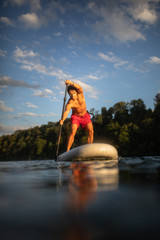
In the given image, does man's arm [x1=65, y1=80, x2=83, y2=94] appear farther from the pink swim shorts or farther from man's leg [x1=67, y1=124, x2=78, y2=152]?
man's leg [x1=67, y1=124, x2=78, y2=152]

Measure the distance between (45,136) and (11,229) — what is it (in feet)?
152

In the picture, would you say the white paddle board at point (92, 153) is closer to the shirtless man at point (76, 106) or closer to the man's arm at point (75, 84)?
the shirtless man at point (76, 106)

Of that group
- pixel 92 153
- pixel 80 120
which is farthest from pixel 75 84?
pixel 92 153

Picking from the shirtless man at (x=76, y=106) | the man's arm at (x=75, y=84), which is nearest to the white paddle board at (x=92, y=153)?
the shirtless man at (x=76, y=106)

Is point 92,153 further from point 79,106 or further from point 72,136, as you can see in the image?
point 79,106

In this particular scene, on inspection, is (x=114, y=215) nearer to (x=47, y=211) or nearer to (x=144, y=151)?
(x=47, y=211)

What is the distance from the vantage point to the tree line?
959 inches

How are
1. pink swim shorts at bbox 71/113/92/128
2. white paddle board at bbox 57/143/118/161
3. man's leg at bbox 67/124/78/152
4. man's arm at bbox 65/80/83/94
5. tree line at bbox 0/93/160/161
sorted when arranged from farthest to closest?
tree line at bbox 0/93/160/161
pink swim shorts at bbox 71/113/92/128
man's arm at bbox 65/80/83/94
man's leg at bbox 67/124/78/152
white paddle board at bbox 57/143/118/161

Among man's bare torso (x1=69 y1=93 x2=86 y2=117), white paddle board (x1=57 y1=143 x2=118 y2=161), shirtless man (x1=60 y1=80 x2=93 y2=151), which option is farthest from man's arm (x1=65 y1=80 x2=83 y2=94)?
white paddle board (x1=57 y1=143 x2=118 y2=161)

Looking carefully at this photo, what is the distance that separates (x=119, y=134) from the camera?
2597cm

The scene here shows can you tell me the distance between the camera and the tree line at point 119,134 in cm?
2435

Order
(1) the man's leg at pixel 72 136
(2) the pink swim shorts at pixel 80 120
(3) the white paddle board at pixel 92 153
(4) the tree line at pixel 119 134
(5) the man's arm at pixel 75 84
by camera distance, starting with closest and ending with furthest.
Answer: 1. (3) the white paddle board at pixel 92 153
2. (1) the man's leg at pixel 72 136
3. (5) the man's arm at pixel 75 84
4. (2) the pink swim shorts at pixel 80 120
5. (4) the tree line at pixel 119 134

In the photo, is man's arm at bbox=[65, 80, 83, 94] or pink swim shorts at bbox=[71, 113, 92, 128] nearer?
man's arm at bbox=[65, 80, 83, 94]

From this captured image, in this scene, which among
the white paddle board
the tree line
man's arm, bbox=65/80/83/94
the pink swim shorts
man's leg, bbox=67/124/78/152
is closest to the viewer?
the white paddle board
